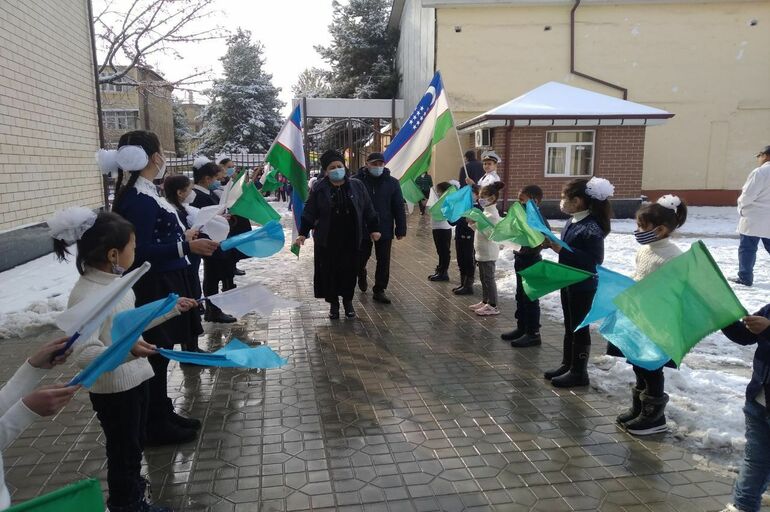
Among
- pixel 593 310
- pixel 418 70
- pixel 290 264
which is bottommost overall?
pixel 290 264

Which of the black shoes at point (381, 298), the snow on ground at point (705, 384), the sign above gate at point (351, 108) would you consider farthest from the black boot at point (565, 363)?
the sign above gate at point (351, 108)

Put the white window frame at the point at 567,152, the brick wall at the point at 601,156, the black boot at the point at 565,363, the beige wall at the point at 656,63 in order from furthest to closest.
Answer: the beige wall at the point at 656,63, the white window frame at the point at 567,152, the brick wall at the point at 601,156, the black boot at the point at 565,363

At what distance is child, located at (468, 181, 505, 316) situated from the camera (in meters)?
6.40

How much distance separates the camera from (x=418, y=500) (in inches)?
120

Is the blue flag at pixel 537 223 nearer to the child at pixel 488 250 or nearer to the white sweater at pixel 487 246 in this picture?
the child at pixel 488 250

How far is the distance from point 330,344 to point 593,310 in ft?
9.82

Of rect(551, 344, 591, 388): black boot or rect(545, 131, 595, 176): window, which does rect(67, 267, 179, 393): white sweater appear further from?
rect(545, 131, 595, 176): window

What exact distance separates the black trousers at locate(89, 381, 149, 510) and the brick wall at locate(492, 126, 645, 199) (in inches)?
570

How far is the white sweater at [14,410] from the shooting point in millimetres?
1847

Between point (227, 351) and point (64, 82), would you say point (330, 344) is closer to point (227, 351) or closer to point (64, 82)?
point (227, 351)

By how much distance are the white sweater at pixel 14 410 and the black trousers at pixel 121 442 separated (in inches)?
28.5

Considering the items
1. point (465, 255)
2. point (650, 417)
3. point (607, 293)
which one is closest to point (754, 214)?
point (465, 255)

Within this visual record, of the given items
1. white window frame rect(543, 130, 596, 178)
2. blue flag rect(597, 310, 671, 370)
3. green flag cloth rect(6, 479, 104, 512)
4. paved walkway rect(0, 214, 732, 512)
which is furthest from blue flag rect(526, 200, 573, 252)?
white window frame rect(543, 130, 596, 178)

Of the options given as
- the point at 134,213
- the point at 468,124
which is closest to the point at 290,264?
the point at 134,213
